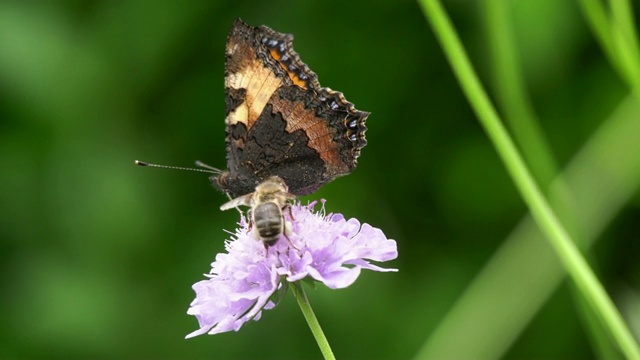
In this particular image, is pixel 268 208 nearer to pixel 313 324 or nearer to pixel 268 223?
pixel 268 223

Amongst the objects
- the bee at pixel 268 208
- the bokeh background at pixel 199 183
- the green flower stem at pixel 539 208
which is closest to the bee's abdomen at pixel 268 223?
the bee at pixel 268 208

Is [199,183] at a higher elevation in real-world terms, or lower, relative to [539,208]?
higher

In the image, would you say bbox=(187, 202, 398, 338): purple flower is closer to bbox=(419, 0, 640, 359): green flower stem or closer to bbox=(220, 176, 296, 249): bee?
bbox=(220, 176, 296, 249): bee

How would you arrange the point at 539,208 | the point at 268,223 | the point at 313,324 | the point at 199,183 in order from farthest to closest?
1. the point at 199,183
2. the point at 539,208
3. the point at 268,223
4. the point at 313,324

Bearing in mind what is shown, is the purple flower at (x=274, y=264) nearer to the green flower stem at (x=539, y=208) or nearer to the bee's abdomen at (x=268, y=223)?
the bee's abdomen at (x=268, y=223)

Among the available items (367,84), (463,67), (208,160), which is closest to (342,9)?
(367,84)

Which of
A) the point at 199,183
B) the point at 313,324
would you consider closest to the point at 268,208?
the point at 313,324

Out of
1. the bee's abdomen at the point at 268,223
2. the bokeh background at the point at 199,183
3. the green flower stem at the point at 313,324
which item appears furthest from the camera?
the bokeh background at the point at 199,183

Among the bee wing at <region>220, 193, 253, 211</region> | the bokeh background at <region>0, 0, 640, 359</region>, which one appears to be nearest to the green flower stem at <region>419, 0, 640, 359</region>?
the bee wing at <region>220, 193, 253, 211</region>
